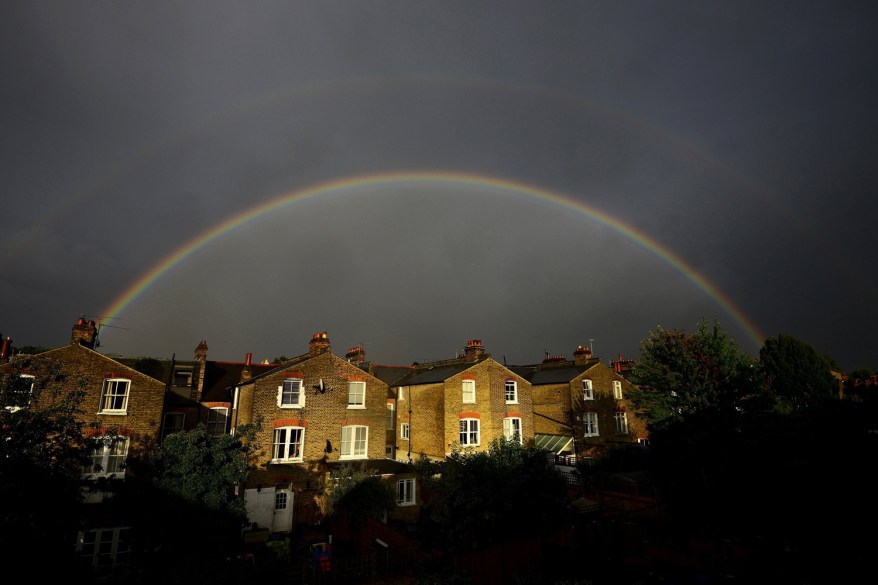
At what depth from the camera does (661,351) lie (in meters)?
31.7

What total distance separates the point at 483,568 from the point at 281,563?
10244 mm

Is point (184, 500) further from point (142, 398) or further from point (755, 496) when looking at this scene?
point (755, 496)

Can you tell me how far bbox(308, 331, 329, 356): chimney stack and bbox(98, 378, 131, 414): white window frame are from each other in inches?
416

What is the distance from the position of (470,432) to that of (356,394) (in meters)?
9.98

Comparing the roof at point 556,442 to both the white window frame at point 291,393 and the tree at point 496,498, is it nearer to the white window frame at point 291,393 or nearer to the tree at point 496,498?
the white window frame at point 291,393

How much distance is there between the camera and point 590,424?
4328 cm

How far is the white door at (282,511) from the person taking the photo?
26923 mm

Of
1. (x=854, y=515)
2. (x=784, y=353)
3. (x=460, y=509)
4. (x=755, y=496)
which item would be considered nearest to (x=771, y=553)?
(x=854, y=515)

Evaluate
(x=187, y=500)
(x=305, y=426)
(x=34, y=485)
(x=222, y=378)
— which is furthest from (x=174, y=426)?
(x=34, y=485)

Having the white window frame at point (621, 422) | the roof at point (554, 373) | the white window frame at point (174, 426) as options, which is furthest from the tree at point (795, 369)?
the white window frame at point (174, 426)

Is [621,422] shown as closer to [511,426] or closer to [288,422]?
[511,426]

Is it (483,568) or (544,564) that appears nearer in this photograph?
(483,568)

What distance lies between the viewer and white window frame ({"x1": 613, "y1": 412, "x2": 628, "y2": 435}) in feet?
148

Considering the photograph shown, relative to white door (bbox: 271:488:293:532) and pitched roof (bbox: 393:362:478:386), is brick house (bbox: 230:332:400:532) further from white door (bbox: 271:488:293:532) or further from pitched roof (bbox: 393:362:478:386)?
pitched roof (bbox: 393:362:478:386)
